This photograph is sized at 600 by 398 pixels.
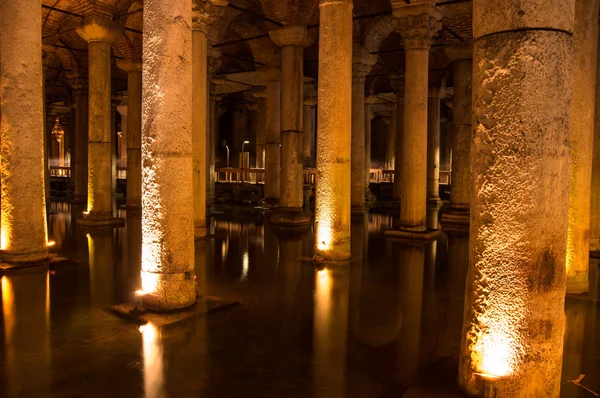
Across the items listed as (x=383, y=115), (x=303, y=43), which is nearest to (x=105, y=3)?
(x=303, y=43)

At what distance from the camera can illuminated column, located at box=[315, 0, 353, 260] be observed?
7.44 m

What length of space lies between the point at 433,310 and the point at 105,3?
957cm

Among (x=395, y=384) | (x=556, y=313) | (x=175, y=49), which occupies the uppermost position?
(x=175, y=49)

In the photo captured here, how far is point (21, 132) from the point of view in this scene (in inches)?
266

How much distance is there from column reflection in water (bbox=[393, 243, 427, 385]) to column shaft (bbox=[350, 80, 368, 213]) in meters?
5.15

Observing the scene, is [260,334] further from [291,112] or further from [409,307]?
[291,112]

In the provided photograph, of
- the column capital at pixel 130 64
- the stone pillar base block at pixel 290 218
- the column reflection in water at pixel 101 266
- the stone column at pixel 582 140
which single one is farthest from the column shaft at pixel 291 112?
the stone column at pixel 582 140

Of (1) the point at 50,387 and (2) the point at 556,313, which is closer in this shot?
(2) the point at 556,313

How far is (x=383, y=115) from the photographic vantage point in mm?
28500

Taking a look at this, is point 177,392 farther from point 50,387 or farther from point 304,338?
point 304,338

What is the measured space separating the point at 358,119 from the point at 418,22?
4.61 m

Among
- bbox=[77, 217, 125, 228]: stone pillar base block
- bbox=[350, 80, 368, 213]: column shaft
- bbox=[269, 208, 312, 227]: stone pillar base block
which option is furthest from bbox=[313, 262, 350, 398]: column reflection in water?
bbox=[350, 80, 368, 213]: column shaft

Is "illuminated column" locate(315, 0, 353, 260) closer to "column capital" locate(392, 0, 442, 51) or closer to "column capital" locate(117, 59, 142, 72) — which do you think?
"column capital" locate(392, 0, 442, 51)

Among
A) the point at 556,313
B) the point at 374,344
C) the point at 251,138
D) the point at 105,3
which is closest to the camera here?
the point at 556,313
